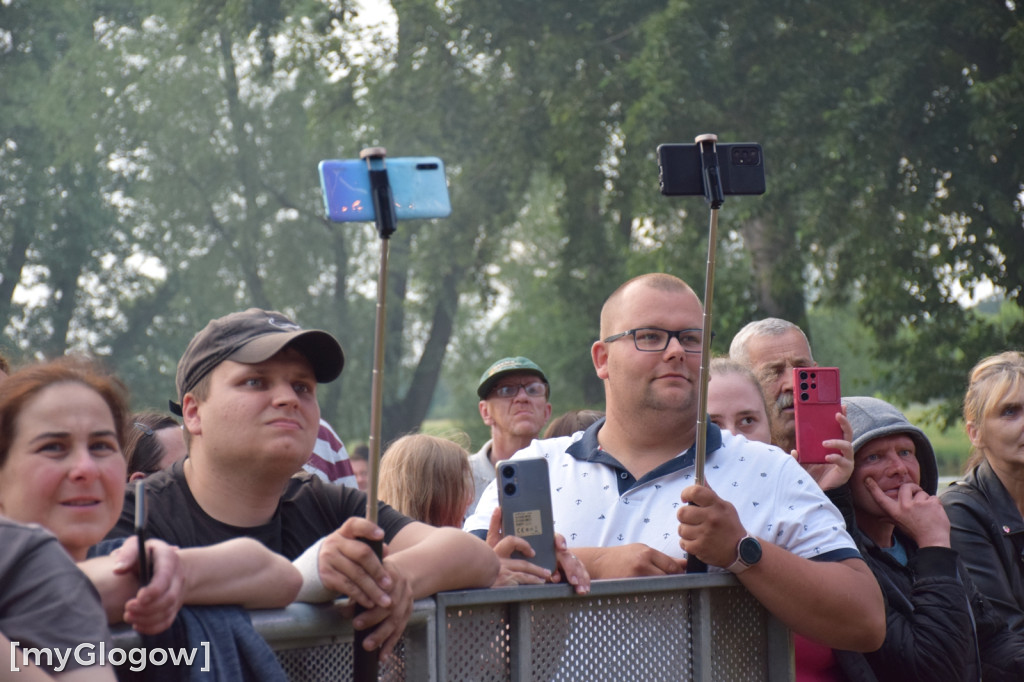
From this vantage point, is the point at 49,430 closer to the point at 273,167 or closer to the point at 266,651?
the point at 266,651

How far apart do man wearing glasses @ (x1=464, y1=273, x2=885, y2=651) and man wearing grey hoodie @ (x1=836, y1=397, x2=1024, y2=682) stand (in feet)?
1.04

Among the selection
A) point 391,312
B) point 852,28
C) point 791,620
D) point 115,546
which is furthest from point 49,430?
point 391,312

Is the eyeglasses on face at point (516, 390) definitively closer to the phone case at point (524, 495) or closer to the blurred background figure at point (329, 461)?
the blurred background figure at point (329, 461)

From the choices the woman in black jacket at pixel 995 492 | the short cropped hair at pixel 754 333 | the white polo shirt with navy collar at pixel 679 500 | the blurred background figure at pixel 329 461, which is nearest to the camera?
the white polo shirt with navy collar at pixel 679 500

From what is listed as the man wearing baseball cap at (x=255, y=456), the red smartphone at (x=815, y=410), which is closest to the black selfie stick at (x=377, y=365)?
the man wearing baseball cap at (x=255, y=456)

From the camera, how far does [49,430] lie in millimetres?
2371

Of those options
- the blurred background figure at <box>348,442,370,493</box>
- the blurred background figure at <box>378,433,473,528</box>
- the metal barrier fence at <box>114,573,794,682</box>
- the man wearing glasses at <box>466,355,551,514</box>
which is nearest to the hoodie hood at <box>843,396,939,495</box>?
the metal barrier fence at <box>114,573,794,682</box>

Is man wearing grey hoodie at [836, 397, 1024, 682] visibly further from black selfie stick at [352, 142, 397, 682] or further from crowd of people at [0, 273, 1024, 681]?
black selfie stick at [352, 142, 397, 682]

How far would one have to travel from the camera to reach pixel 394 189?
245 cm

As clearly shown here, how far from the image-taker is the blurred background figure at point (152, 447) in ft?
14.8

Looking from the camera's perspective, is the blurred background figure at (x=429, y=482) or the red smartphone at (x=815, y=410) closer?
the red smartphone at (x=815, y=410)

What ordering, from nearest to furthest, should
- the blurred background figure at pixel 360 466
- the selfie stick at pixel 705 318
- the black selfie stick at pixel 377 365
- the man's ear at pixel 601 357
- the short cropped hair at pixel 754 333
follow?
the black selfie stick at pixel 377 365
the selfie stick at pixel 705 318
the man's ear at pixel 601 357
the short cropped hair at pixel 754 333
the blurred background figure at pixel 360 466

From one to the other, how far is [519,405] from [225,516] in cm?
344

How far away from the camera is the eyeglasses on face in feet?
20.9
